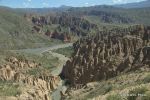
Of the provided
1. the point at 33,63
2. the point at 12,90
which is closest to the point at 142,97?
the point at 12,90

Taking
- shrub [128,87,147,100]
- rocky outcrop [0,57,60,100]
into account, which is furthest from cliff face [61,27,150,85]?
shrub [128,87,147,100]

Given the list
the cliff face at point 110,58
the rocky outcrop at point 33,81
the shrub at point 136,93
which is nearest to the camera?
the shrub at point 136,93

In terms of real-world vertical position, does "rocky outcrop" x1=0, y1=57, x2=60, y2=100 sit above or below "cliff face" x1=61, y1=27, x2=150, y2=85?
below

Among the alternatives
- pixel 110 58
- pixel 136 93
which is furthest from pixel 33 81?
pixel 136 93

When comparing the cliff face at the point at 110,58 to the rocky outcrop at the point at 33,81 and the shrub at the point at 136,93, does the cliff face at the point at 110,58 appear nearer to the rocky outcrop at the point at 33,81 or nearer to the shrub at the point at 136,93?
the rocky outcrop at the point at 33,81

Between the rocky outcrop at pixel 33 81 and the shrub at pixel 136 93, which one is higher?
the shrub at pixel 136 93

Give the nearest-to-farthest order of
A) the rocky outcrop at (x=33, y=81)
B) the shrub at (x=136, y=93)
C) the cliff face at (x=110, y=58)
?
the shrub at (x=136, y=93), the rocky outcrop at (x=33, y=81), the cliff face at (x=110, y=58)

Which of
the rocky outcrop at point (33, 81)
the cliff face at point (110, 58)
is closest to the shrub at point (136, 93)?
the rocky outcrop at point (33, 81)

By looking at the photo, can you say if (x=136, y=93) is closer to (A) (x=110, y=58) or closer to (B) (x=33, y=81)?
(A) (x=110, y=58)

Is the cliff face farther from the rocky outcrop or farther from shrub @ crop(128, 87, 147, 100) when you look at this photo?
shrub @ crop(128, 87, 147, 100)
